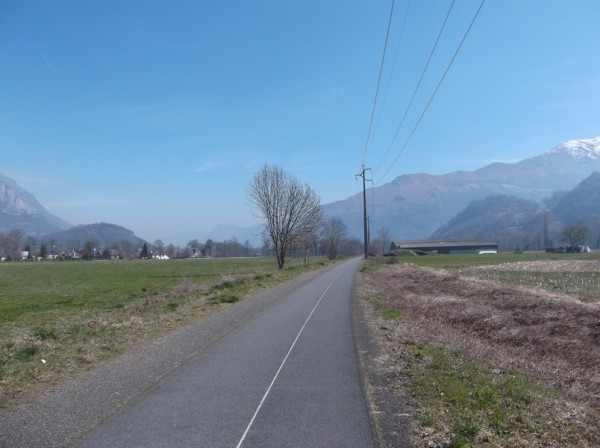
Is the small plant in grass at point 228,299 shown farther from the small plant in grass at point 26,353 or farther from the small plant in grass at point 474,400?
the small plant in grass at point 474,400

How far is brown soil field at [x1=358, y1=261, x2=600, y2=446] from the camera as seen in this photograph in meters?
9.03

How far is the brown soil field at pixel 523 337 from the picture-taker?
9.03 metres

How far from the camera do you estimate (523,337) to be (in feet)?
46.1

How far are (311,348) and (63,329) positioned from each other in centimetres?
706

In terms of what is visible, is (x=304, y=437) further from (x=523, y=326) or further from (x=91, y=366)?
(x=523, y=326)

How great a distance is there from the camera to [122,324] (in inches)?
615

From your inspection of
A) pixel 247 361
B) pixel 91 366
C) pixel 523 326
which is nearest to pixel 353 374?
pixel 247 361

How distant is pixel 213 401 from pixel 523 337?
9461mm

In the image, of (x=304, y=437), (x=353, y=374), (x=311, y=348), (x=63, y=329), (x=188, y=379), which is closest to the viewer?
(x=304, y=437)

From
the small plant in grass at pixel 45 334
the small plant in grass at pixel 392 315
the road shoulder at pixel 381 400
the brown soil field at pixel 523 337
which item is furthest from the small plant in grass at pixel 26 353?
the small plant in grass at pixel 392 315

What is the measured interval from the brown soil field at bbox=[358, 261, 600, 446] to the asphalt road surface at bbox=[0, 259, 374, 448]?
3.72ft

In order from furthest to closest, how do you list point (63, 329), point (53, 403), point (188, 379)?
point (63, 329) < point (188, 379) < point (53, 403)

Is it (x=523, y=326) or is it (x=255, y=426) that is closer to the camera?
(x=255, y=426)

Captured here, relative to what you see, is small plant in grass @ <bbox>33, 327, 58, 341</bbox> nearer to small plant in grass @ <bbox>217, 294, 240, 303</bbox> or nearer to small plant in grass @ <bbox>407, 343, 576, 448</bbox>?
small plant in grass @ <bbox>407, 343, 576, 448</bbox>
